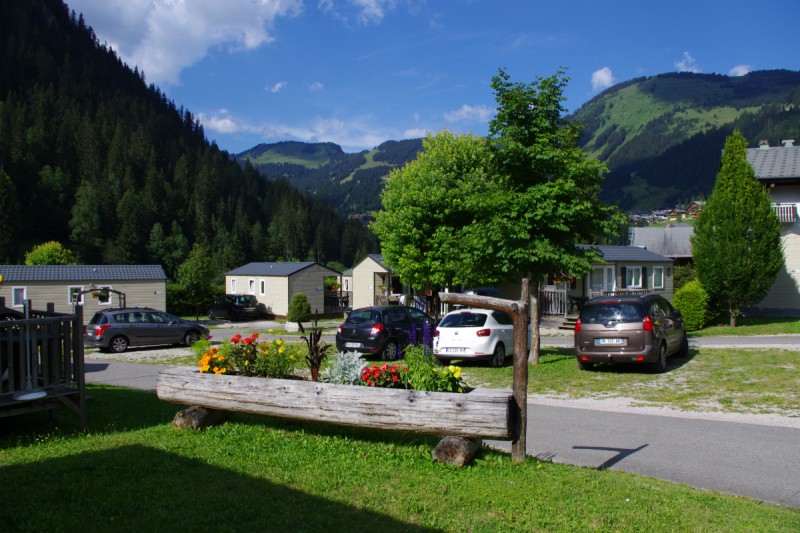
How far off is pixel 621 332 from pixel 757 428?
5021 mm

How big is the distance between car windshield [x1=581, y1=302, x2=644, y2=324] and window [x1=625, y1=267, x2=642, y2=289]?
21989 millimetres

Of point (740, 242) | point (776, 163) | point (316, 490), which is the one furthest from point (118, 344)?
point (776, 163)

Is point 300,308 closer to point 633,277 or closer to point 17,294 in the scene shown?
point 17,294

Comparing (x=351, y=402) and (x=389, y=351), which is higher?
(x=351, y=402)

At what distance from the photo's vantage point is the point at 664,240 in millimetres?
52625

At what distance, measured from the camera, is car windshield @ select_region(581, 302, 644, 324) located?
1319 centimetres

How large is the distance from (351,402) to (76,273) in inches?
1274

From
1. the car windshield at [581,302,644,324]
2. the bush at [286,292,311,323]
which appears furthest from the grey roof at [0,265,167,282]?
the car windshield at [581,302,644,324]

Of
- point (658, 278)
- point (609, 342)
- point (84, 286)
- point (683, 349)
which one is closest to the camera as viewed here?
point (609, 342)

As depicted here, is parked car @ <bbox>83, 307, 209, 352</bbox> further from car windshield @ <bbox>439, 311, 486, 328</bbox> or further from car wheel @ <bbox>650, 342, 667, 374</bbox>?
car wheel @ <bbox>650, 342, 667, 374</bbox>

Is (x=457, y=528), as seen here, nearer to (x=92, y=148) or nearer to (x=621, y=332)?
(x=621, y=332)

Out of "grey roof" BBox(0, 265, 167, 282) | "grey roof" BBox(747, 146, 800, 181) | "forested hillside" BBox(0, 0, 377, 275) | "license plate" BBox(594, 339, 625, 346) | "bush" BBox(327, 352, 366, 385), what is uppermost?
"forested hillside" BBox(0, 0, 377, 275)

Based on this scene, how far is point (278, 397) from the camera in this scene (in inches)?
263

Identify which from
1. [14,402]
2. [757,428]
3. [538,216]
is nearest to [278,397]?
[14,402]
